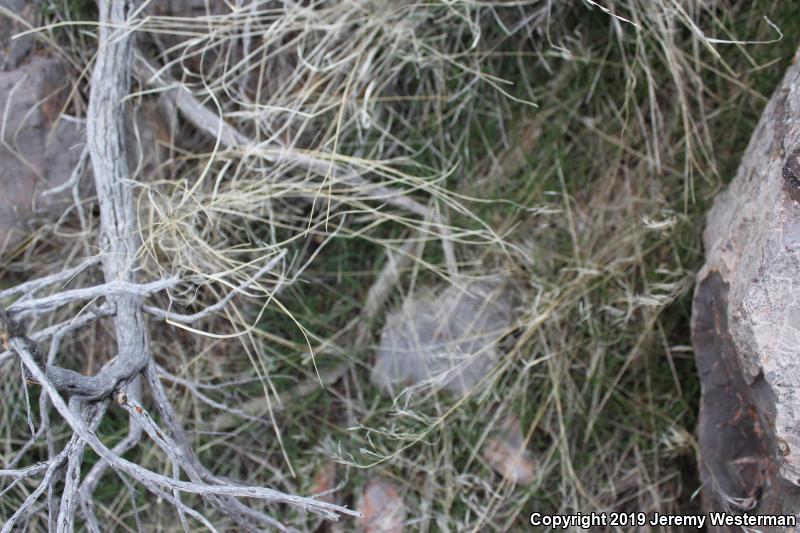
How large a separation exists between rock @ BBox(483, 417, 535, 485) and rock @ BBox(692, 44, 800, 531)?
0.34 m

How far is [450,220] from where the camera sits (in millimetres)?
1566

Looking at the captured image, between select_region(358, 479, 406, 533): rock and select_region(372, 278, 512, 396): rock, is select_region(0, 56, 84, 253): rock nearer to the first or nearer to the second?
select_region(372, 278, 512, 396): rock

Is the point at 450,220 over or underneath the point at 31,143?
underneath

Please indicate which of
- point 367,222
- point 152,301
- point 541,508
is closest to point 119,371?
point 152,301

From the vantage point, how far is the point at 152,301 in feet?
4.96

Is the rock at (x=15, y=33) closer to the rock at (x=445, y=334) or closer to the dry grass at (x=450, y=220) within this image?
the dry grass at (x=450, y=220)

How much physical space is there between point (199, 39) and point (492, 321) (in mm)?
817

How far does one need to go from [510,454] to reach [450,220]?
1.65ft

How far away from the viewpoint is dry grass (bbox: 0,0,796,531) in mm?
1464

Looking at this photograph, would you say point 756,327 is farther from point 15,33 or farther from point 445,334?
point 15,33

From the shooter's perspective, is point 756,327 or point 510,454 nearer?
point 756,327

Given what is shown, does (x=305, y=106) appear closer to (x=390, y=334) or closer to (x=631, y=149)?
(x=390, y=334)

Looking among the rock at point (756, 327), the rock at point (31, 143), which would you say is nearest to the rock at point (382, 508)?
the rock at point (756, 327)

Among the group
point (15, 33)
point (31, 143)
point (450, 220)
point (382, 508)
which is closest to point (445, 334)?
point (450, 220)
